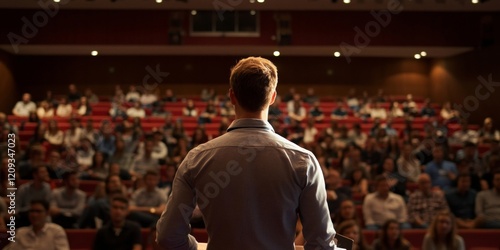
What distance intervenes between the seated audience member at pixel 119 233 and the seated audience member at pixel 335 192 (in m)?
1.60

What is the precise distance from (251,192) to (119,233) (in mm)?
2752

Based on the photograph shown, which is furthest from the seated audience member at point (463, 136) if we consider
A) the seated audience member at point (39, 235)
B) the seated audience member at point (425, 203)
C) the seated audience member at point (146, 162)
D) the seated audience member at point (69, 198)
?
the seated audience member at point (39, 235)

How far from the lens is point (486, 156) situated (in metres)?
6.65

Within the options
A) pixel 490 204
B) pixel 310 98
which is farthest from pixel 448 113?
pixel 490 204

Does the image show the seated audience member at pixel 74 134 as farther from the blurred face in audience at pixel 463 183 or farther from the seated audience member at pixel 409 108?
the seated audience member at pixel 409 108

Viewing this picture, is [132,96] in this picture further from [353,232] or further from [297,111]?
[353,232]

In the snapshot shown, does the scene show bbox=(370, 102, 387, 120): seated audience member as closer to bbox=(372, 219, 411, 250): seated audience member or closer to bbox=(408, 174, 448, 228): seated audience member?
bbox=(408, 174, 448, 228): seated audience member

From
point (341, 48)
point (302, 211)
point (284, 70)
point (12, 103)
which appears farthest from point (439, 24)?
point (302, 211)

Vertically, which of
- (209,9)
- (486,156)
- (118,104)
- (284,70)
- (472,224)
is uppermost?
(209,9)

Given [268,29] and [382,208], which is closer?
[382,208]

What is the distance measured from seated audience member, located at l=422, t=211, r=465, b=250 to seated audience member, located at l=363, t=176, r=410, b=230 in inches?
28.3

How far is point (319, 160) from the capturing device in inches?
237

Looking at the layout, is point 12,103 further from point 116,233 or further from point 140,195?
point 116,233

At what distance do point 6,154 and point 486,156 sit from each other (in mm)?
5321
